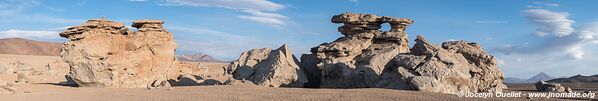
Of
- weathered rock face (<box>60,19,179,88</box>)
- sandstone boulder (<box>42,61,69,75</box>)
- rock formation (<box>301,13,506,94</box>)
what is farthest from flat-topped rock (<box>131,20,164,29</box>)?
sandstone boulder (<box>42,61,69,75</box>)

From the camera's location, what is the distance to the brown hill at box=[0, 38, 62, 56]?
160 metres

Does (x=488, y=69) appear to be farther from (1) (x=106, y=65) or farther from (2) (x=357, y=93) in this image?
(1) (x=106, y=65)

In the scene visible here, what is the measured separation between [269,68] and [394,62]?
526 cm

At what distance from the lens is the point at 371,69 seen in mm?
20234

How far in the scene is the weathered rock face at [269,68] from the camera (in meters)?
21.0

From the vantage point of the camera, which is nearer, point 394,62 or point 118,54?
point 394,62

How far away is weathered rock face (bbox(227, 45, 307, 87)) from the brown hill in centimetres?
14519

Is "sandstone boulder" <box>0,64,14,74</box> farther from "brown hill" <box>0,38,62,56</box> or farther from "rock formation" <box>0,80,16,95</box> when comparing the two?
"brown hill" <box>0,38,62,56</box>

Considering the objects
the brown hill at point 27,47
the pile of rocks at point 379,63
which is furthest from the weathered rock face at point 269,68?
the brown hill at point 27,47

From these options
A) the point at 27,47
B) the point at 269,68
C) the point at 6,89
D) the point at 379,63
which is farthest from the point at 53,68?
the point at 27,47

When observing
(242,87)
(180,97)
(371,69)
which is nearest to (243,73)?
(242,87)

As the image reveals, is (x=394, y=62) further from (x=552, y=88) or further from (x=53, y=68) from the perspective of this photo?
(x=53, y=68)

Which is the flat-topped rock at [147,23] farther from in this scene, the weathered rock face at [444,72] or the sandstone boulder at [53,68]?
the sandstone boulder at [53,68]

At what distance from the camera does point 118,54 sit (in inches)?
939
